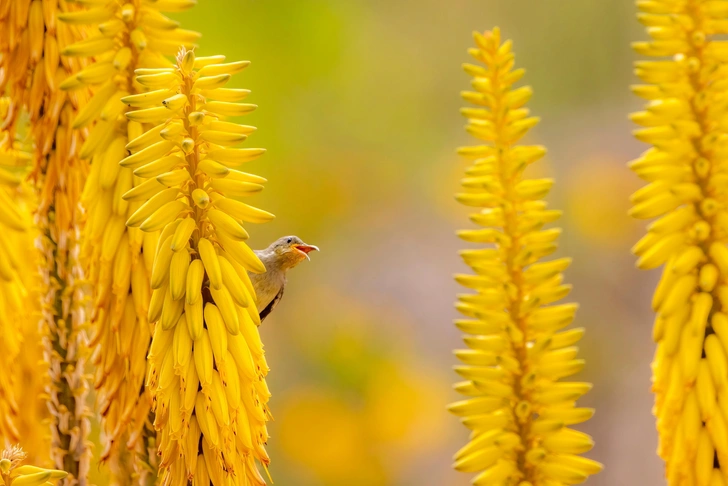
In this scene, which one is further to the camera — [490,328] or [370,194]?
[370,194]

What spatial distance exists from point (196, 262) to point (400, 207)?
20.8 feet

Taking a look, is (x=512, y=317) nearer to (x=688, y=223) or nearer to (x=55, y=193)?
(x=688, y=223)

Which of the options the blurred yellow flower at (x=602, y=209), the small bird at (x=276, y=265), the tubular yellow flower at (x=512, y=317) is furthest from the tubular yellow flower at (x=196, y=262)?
the blurred yellow flower at (x=602, y=209)

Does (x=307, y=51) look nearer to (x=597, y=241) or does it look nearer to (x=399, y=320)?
(x=399, y=320)

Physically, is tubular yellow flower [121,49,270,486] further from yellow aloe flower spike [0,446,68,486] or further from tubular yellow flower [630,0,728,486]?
tubular yellow flower [630,0,728,486]

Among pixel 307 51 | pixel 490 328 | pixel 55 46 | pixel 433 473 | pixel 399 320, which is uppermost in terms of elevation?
pixel 307 51

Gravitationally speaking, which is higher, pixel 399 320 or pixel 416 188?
pixel 416 188

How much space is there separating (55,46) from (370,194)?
17.6ft

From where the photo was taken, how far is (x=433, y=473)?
6.12 m

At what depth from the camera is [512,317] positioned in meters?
1.69

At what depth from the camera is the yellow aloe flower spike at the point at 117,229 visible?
5.54 feet

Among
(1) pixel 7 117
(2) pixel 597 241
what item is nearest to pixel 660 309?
(1) pixel 7 117

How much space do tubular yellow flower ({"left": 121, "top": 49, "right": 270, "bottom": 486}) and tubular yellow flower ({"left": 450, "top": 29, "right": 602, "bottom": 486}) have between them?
0.44 meters

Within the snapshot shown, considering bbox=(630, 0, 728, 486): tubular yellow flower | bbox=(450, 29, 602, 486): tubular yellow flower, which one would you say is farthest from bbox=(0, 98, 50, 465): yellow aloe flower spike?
bbox=(630, 0, 728, 486): tubular yellow flower
